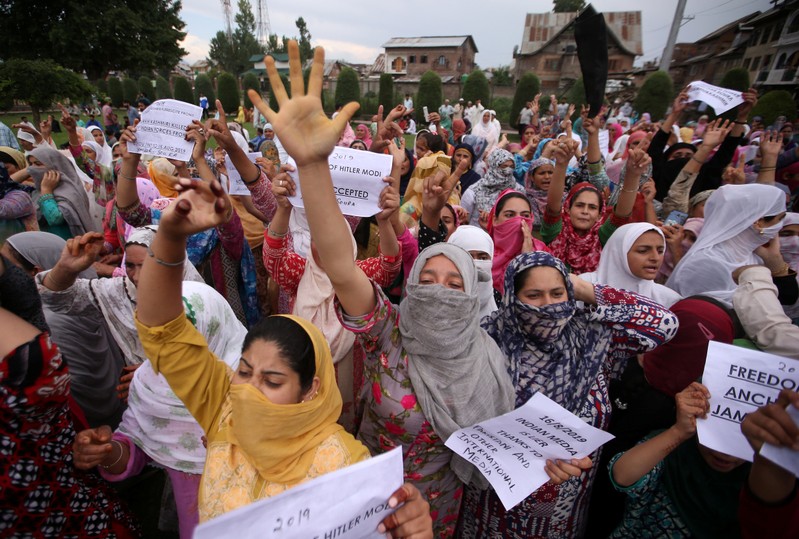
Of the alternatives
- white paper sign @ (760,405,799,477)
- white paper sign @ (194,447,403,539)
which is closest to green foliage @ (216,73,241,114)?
white paper sign @ (194,447,403,539)

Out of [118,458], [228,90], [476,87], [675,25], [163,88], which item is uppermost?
[675,25]

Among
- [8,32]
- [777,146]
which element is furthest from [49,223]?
[8,32]

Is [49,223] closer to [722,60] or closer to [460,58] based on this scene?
[722,60]

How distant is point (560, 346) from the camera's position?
1.88 metres

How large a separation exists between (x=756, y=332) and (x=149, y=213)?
4316mm

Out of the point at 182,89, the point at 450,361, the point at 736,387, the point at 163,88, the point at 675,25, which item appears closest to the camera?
the point at 736,387

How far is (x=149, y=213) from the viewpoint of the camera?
11.2 ft

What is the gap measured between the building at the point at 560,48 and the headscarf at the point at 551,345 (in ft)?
146

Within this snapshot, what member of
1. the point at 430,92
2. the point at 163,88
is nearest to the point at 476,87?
the point at 430,92

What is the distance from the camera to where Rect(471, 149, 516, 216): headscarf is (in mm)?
4720

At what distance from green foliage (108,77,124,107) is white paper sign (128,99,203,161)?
139 ft

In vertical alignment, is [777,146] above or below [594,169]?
above

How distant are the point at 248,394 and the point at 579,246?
311 centimetres

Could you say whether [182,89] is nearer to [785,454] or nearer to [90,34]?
[90,34]
